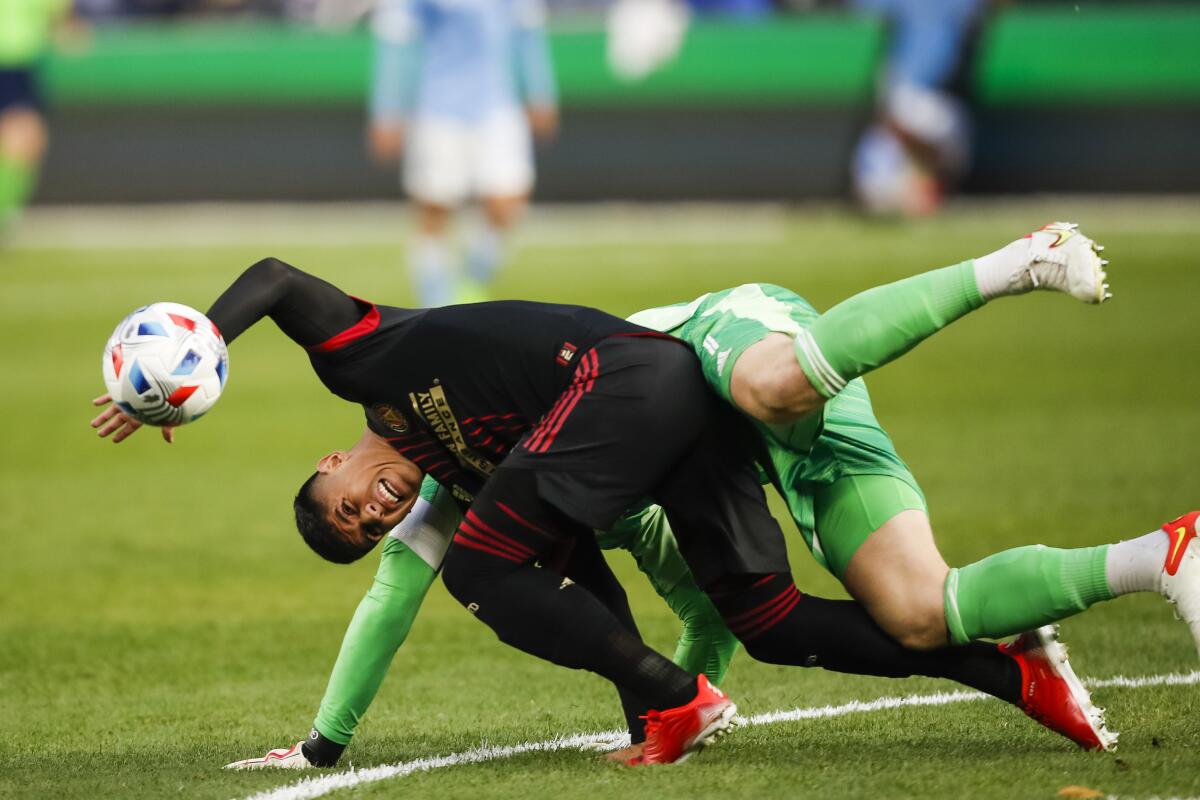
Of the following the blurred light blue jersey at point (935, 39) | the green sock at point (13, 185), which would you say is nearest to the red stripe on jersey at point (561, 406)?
the blurred light blue jersey at point (935, 39)

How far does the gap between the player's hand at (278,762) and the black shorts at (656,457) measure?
41.8 inches

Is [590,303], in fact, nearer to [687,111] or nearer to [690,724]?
[687,111]

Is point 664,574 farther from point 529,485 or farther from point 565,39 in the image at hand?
point 565,39

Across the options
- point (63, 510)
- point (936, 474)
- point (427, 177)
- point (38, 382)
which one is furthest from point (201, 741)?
point (427, 177)

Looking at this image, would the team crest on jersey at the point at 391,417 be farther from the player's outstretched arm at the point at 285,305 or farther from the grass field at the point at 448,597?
the grass field at the point at 448,597

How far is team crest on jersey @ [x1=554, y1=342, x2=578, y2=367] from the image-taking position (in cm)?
462

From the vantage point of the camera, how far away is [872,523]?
465 centimetres

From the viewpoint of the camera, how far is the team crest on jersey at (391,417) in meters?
4.70

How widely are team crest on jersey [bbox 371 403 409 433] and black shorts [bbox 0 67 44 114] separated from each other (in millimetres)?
17802

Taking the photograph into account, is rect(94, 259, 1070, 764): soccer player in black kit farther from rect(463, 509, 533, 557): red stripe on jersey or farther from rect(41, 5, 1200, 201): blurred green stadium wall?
rect(41, 5, 1200, 201): blurred green stadium wall

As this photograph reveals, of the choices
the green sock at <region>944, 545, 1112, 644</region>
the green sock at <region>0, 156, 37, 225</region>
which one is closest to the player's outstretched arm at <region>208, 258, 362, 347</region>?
the green sock at <region>944, 545, 1112, 644</region>

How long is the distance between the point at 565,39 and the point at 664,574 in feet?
56.8

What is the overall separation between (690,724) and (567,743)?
74cm

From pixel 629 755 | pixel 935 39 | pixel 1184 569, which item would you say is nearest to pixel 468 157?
pixel 935 39
